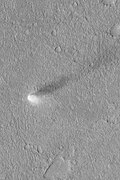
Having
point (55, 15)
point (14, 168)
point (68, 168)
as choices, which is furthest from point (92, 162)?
point (55, 15)

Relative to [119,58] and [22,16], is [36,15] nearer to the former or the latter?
[22,16]

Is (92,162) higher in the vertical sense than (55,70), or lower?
lower

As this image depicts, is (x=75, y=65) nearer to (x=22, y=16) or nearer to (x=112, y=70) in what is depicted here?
(x=112, y=70)

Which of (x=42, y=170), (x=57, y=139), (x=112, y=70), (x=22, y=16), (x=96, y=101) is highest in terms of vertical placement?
(x=22, y=16)

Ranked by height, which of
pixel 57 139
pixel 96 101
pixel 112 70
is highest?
pixel 112 70

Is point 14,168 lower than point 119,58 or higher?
lower

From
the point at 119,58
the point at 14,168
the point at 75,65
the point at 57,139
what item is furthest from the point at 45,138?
the point at 119,58
